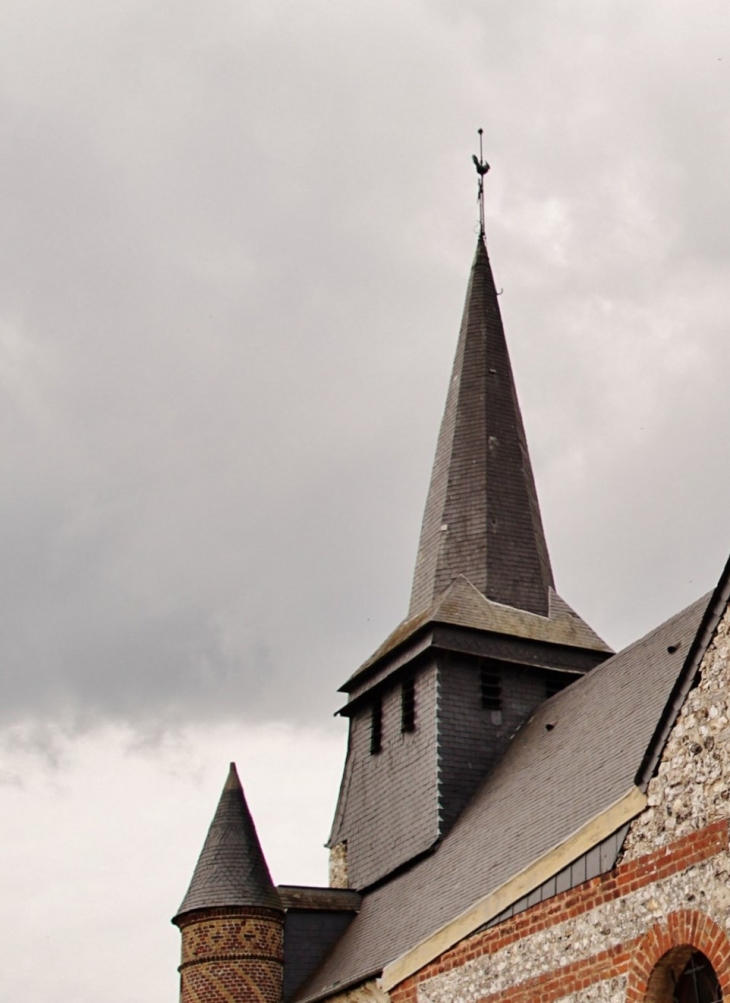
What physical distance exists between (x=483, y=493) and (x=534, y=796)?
8.98 metres

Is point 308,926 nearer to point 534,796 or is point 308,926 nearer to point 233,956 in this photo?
point 233,956

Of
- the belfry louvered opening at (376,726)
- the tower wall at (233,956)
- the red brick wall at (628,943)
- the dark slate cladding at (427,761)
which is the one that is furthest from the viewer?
the belfry louvered opening at (376,726)

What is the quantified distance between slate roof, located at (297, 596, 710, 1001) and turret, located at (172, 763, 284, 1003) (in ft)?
2.91

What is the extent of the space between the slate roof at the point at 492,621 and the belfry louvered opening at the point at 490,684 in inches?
24.0

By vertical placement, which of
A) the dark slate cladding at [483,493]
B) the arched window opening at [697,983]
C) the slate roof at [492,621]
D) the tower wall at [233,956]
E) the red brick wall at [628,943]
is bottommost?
the arched window opening at [697,983]

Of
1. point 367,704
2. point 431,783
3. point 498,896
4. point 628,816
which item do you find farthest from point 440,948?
point 367,704

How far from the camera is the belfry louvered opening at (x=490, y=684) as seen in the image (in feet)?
76.7

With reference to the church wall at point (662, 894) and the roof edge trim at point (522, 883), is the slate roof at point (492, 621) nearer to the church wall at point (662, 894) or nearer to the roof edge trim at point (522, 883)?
the roof edge trim at point (522, 883)

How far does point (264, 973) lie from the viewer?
845 inches

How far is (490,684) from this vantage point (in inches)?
928

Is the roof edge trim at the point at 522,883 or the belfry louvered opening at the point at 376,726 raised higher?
the belfry louvered opening at the point at 376,726

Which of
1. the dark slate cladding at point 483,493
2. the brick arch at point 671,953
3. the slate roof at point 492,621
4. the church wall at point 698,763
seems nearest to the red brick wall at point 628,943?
the brick arch at point 671,953

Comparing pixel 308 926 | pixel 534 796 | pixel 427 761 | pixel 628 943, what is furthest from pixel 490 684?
pixel 628 943

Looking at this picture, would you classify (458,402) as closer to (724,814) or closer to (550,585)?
(550,585)
